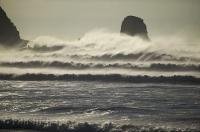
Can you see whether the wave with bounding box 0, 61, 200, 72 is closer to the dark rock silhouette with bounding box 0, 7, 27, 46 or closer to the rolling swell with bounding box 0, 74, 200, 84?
the rolling swell with bounding box 0, 74, 200, 84

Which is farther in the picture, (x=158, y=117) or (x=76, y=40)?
(x=76, y=40)

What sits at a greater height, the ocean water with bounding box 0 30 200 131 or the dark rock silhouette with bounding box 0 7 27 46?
the dark rock silhouette with bounding box 0 7 27 46

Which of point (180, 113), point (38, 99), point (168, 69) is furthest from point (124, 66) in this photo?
point (180, 113)

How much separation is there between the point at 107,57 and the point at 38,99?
3009cm

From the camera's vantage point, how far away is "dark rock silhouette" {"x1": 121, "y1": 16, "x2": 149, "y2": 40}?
2618 inches

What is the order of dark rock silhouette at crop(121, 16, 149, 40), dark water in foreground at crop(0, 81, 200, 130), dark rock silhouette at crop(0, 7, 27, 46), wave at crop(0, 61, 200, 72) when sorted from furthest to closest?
dark rock silhouette at crop(0, 7, 27, 46) < dark rock silhouette at crop(121, 16, 149, 40) < wave at crop(0, 61, 200, 72) < dark water in foreground at crop(0, 81, 200, 130)

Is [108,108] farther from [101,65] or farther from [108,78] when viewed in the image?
[101,65]

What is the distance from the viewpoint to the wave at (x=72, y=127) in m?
19.8

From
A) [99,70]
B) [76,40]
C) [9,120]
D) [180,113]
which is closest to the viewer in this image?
[9,120]

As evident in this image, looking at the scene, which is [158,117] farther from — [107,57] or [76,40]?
[76,40]

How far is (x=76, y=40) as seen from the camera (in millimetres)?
66062

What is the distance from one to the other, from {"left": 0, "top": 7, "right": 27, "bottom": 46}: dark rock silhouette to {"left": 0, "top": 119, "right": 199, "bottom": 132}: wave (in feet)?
164

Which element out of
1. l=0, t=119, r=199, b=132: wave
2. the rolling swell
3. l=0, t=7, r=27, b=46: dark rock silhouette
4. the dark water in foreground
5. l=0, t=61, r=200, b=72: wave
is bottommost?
l=0, t=119, r=199, b=132: wave

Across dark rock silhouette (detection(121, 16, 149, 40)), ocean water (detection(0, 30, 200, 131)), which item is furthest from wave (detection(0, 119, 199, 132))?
dark rock silhouette (detection(121, 16, 149, 40))
